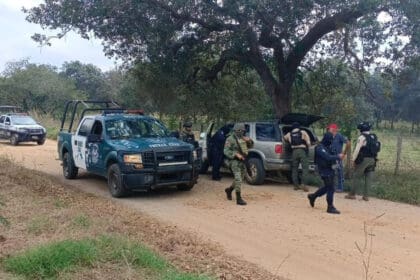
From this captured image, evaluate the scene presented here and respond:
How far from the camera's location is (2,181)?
11.6 m

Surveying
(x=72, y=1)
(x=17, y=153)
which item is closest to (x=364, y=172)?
(x=72, y=1)

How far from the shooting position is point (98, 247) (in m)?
5.97

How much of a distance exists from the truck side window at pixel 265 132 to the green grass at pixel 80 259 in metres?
7.78

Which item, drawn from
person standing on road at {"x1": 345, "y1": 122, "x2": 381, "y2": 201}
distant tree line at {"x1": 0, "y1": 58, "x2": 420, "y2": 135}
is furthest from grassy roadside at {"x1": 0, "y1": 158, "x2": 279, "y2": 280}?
distant tree line at {"x1": 0, "y1": 58, "x2": 420, "y2": 135}

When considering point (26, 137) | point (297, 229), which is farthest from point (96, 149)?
point (26, 137)

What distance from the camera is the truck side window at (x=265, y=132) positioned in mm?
13410

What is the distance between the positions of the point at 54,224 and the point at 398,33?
10478 mm

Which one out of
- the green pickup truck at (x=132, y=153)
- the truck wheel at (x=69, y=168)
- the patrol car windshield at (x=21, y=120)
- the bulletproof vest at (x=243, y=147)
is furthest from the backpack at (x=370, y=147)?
the patrol car windshield at (x=21, y=120)

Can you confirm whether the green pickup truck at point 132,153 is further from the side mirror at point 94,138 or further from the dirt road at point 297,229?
the dirt road at point 297,229

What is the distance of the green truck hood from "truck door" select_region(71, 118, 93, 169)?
1456 millimetres

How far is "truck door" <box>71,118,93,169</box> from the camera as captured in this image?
12812 millimetres

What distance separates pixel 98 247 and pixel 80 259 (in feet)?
1.43

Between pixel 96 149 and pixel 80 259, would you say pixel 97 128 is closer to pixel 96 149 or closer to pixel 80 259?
pixel 96 149

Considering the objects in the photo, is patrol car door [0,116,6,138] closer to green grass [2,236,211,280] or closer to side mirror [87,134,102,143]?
side mirror [87,134,102,143]
